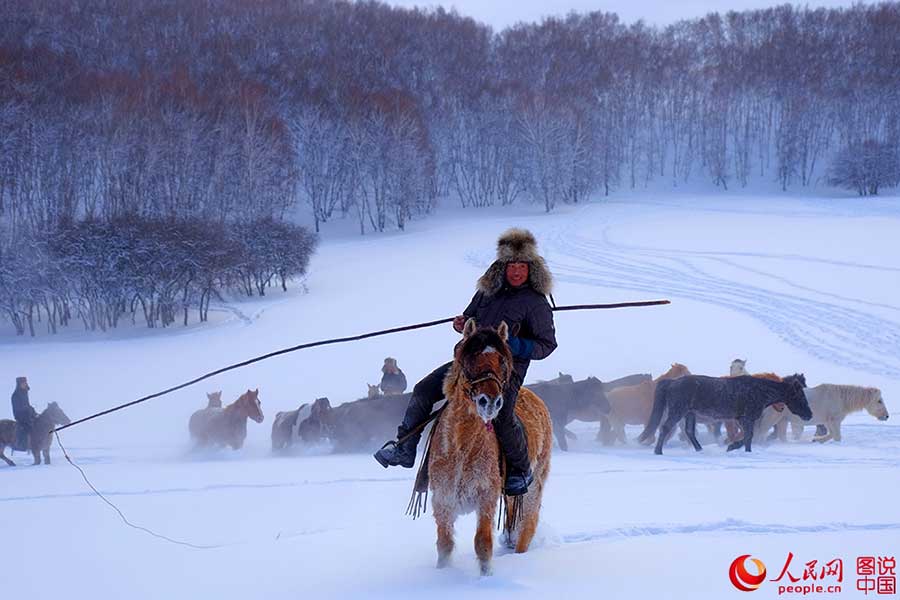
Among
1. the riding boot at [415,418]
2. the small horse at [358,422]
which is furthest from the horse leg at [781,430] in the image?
the riding boot at [415,418]

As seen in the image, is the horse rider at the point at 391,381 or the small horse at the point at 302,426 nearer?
the small horse at the point at 302,426

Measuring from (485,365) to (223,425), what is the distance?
9155 mm

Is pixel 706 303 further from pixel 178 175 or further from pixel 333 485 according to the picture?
pixel 178 175

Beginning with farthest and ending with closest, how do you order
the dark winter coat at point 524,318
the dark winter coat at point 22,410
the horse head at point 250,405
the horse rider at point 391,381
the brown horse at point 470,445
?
the horse rider at point 391,381
the horse head at point 250,405
the dark winter coat at point 22,410
the dark winter coat at point 524,318
the brown horse at point 470,445

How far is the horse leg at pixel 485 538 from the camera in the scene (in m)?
4.62

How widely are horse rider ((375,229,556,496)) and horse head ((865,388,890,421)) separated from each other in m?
8.57

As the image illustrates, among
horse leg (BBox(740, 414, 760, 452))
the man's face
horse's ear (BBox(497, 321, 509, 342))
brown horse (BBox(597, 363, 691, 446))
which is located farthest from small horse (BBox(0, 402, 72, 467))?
horse leg (BBox(740, 414, 760, 452))

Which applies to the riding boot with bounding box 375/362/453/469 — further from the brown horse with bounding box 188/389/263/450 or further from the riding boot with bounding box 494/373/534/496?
the brown horse with bounding box 188/389/263/450

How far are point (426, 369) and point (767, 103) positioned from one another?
56.4 m

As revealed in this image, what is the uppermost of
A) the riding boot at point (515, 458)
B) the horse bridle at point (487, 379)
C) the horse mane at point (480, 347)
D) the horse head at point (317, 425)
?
the horse mane at point (480, 347)

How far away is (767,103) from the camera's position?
6444 cm

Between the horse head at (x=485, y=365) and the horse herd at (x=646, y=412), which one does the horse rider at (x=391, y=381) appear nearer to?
the horse herd at (x=646, y=412)

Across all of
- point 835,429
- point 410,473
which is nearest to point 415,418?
point 410,473

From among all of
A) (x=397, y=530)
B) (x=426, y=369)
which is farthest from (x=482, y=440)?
(x=426, y=369)
